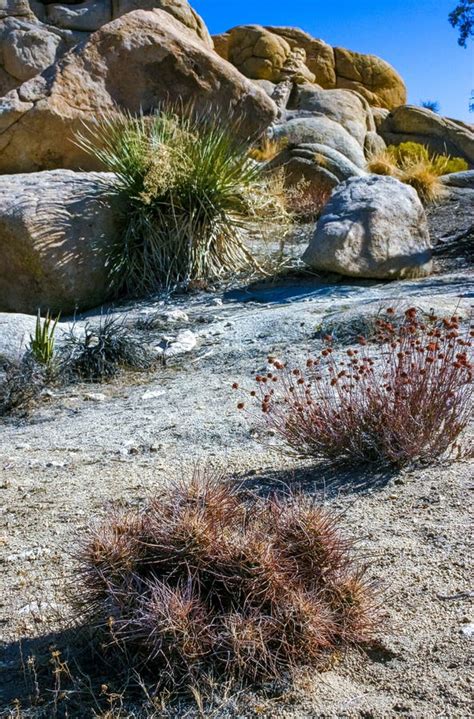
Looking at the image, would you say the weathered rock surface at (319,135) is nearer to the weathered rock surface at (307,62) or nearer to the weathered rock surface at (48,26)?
the weathered rock surface at (48,26)

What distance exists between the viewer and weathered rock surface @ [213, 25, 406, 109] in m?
29.6

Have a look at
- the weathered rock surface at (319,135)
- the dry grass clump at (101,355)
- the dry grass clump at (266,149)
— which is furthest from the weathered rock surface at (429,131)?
the dry grass clump at (101,355)

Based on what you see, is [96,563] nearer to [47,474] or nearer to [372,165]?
[47,474]

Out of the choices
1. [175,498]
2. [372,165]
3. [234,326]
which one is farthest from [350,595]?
[372,165]

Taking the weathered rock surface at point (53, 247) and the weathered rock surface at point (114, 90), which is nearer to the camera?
the weathered rock surface at point (53, 247)

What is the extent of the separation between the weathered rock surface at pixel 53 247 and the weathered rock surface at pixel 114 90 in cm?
194

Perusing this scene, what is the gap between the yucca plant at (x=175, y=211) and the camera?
35.2ft

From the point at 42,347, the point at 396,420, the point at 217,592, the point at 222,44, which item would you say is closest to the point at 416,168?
the point at 42,347

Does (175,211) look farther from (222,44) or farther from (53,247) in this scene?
(222,44)

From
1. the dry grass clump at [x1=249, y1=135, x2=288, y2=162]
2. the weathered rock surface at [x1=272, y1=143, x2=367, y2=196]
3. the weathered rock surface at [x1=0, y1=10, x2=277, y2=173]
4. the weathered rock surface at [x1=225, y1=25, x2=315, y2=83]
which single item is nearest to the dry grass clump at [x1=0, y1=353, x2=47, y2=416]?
the weathered rock surface at [x1=0, y1=10, x2=277, y2=173]

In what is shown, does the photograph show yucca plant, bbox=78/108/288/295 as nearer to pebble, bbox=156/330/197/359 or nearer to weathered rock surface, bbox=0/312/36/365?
pebble, bbox=156/330/197/359

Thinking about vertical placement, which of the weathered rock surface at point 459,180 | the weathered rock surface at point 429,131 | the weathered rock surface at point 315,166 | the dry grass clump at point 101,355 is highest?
the weathered rock surface at point 429,131

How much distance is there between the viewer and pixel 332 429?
441 cm

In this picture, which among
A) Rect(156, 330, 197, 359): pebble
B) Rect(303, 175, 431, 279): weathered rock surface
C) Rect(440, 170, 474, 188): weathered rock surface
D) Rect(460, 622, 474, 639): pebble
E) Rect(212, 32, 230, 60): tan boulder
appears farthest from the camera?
Rect(212, 32, 230, 60): tan boulder
